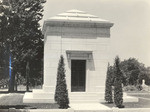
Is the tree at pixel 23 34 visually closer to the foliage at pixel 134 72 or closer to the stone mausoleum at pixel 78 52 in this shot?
the stone mausoleum at pixel 78 52

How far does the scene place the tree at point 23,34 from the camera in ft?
132

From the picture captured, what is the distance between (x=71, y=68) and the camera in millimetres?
Result: 23891

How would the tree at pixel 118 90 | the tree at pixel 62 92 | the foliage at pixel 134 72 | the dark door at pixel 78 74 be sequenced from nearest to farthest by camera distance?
the tree at pixel 62 92
the tree at pixel 118 90
the dark door at pixel 78 74
the foliage at pixel 134 72

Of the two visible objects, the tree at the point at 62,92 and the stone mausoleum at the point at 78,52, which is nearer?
the tree at the point at 62,92

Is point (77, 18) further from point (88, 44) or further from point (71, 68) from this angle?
point (71, 68)

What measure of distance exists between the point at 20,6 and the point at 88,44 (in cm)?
2095

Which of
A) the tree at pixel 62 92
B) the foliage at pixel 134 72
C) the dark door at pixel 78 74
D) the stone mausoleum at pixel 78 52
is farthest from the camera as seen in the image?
the foliage at pixel 134 72

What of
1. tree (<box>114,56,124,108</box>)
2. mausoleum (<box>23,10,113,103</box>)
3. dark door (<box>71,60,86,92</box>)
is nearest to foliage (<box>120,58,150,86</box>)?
mausoleum (<box>23,10,113,103</box>)

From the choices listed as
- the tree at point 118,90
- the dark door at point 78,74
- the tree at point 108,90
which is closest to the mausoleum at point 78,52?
the dark door at point 78,74

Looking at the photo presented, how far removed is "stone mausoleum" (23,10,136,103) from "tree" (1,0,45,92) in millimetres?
17292

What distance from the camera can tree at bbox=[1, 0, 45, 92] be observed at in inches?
1586

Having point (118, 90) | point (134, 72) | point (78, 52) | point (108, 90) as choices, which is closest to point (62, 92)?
point (118, 90)

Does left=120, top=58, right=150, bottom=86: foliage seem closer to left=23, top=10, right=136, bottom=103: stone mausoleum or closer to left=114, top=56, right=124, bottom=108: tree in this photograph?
left=23, top=10, right=136, bottom=103: stone mausoleum

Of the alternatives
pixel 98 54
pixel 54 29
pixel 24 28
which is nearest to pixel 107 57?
pixel 98 54
